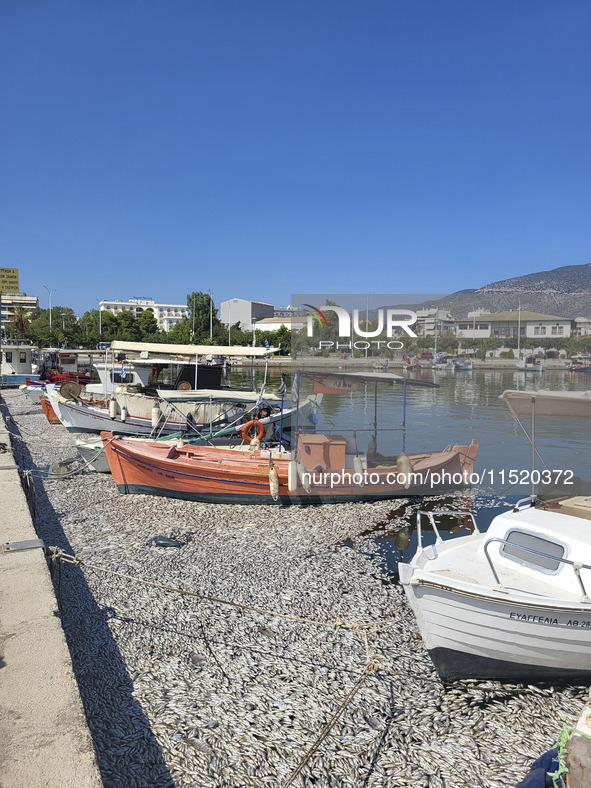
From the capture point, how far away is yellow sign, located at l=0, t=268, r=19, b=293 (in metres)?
113

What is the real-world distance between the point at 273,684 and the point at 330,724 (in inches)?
50.2

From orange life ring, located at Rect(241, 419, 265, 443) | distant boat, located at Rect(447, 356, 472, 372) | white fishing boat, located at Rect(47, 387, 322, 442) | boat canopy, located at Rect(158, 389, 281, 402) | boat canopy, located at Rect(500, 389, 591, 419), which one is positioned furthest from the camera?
white fishing boat, located at Rect(47, 387, 322, 442)

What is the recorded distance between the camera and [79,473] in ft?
68.3

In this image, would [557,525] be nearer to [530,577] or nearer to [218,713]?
[530,577]

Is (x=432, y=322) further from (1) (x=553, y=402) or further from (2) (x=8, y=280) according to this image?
(2) (x=8, y=280)

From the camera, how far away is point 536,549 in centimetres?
840

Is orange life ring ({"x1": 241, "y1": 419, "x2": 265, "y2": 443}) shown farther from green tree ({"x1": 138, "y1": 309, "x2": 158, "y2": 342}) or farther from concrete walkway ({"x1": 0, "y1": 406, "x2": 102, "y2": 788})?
green tree ({"x1": 138, "y1": 309, "x2": 158, "y2": 342})

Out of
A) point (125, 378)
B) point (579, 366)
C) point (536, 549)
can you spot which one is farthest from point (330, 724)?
point (125, 378)

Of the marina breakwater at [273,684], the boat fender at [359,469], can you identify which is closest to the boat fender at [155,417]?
the marina breakwater at [273,684]

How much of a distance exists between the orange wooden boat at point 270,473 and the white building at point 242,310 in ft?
505

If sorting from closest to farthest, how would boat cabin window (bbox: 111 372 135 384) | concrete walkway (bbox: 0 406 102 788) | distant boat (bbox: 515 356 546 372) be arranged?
1. concrete walkway (bbox: 0 406 102 788)
2. distant boat (bbox: 515 356 546 372)
3. boat cabin window (bbox: 111 372 135 384)

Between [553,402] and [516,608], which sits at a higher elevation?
[553,402]

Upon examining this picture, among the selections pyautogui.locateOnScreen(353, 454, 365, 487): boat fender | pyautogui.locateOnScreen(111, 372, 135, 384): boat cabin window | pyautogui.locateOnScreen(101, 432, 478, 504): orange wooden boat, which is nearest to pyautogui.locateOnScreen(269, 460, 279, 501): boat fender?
pyautogui.locateOnScreen(101, 432, 478, 504): orange wooden boat

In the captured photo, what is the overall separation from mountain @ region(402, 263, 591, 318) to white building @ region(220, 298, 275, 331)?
5933 inches
